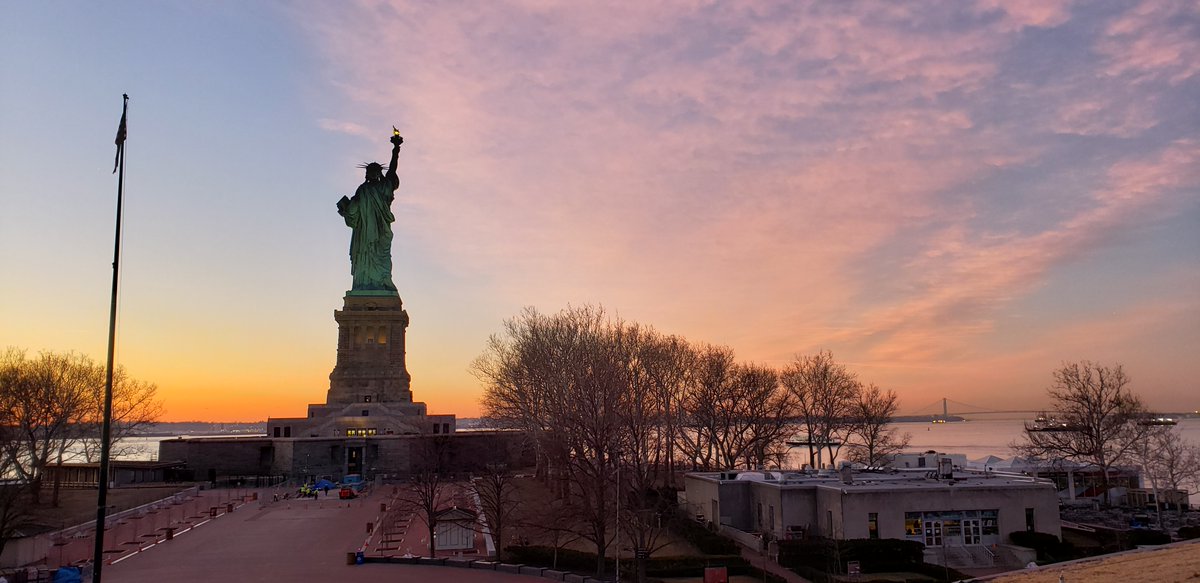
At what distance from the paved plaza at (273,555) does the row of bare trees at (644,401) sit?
1254cm

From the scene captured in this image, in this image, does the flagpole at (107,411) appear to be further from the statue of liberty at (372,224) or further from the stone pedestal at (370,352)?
the statue of liberty at (372,224)

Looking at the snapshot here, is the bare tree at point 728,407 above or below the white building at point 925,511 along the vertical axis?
above

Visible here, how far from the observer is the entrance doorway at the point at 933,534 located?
42.3 metres

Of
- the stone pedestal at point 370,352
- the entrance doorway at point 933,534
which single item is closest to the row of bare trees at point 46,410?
the stone pedestal at point 370,352

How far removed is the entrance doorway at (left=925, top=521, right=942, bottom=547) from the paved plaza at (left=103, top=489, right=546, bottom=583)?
20.1m

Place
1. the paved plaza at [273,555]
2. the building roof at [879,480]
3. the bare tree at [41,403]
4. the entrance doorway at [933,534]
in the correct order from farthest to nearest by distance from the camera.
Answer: the bare tree at [41,403], the building roof at [879,480], the entrance doorway at [933,534], the paved plaza at [273,555]

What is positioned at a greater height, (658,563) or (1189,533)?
(1189,533)

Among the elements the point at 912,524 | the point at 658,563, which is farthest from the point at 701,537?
the point at 912,524

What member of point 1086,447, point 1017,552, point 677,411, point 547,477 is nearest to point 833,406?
point 677,411

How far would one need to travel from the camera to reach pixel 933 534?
139 feet

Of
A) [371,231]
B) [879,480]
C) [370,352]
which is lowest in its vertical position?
[879,480]

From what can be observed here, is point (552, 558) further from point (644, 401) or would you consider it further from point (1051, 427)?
point (1051, 427)

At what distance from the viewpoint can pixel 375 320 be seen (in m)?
108

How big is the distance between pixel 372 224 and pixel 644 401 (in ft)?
192
